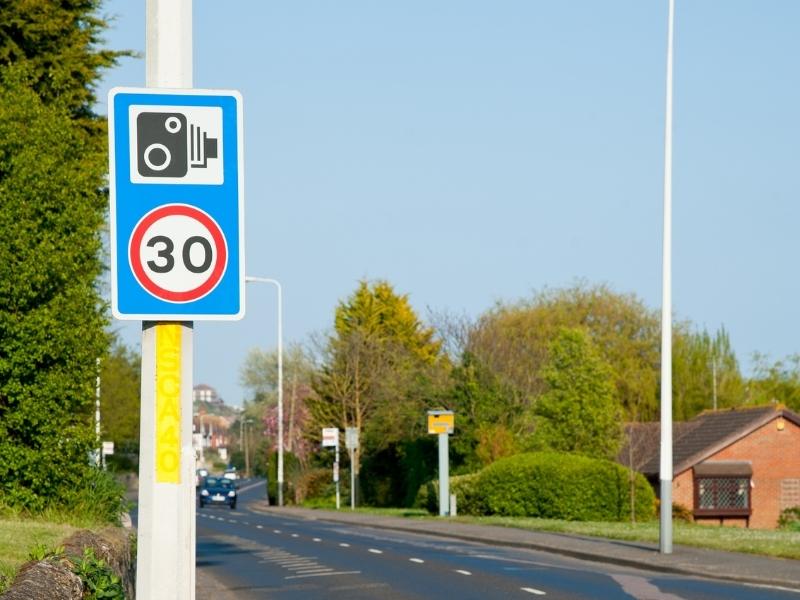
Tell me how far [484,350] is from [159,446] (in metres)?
55.4

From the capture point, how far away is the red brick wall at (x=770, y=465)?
61719mm

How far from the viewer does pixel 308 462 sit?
8006 cm

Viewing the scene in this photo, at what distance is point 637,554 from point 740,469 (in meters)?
35.8

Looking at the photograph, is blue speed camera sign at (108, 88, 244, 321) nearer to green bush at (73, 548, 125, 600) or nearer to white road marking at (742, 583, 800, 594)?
green bush at (73, 548, 125, 600)

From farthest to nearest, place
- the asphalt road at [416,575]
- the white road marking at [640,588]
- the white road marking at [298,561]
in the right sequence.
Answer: the white road marking at [298,561] < the asphalt road at [416,575] < the white road marking at [640,588]

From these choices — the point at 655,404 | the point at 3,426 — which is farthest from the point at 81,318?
the point at 655,404

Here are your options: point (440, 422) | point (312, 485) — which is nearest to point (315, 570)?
point (440, 422)

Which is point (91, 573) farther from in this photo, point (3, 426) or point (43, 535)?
point (3, 426)

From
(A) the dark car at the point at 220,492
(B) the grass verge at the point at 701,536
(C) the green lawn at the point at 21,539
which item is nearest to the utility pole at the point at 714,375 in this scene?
(A) the dark car at the point at 220,492

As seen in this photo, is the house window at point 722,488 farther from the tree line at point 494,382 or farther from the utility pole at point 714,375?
the utility pole at point 714,375

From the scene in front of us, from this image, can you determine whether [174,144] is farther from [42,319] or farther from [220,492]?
[220,492]

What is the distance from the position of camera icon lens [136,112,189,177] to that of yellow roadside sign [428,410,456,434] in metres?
42.1

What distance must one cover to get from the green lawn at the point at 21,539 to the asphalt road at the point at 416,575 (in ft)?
8.21

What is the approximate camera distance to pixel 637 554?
26859mm
